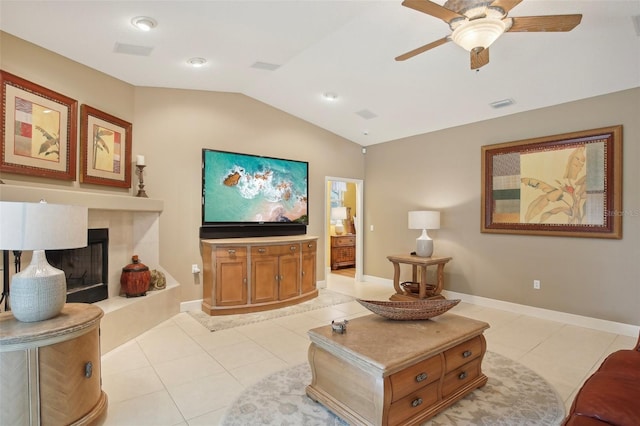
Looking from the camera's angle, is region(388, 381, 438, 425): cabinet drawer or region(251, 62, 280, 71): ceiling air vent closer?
region(388, 381, 438, 425): cabinet drawer

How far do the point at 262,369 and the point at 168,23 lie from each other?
3.16m

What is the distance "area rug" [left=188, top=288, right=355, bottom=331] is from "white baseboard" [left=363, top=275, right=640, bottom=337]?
6.08ft

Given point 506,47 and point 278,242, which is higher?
point 506,47

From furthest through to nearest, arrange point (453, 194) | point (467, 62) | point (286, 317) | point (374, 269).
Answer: point (374, 269), point (453, 194), point (286, 317), point (467, 62)

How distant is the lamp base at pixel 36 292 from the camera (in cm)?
198

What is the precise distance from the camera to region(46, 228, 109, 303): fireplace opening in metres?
3.26

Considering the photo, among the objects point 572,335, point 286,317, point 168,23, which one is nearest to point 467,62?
point 168,23

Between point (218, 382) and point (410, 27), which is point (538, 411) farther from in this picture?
point (410, 27)

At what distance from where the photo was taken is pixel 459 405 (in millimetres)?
2332

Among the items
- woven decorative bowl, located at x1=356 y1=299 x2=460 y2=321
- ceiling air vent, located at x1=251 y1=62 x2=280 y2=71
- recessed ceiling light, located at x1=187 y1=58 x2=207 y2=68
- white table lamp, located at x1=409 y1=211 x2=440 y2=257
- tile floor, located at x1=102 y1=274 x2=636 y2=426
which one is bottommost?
tile floor, located at x1=102 y1=274 x2=636 y2=426

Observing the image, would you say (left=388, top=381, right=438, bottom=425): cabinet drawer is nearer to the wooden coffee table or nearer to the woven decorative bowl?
the wooden coffee table

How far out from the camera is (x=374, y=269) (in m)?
6.64

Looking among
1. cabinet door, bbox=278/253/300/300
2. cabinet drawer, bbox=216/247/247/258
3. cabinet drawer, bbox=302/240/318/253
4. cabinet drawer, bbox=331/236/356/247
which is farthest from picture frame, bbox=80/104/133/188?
cabinet drawer, bbox=331/236/356/247

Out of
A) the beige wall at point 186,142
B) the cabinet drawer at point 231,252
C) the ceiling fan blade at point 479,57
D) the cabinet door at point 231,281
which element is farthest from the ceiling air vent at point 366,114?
the cabinet door at point 231,281
